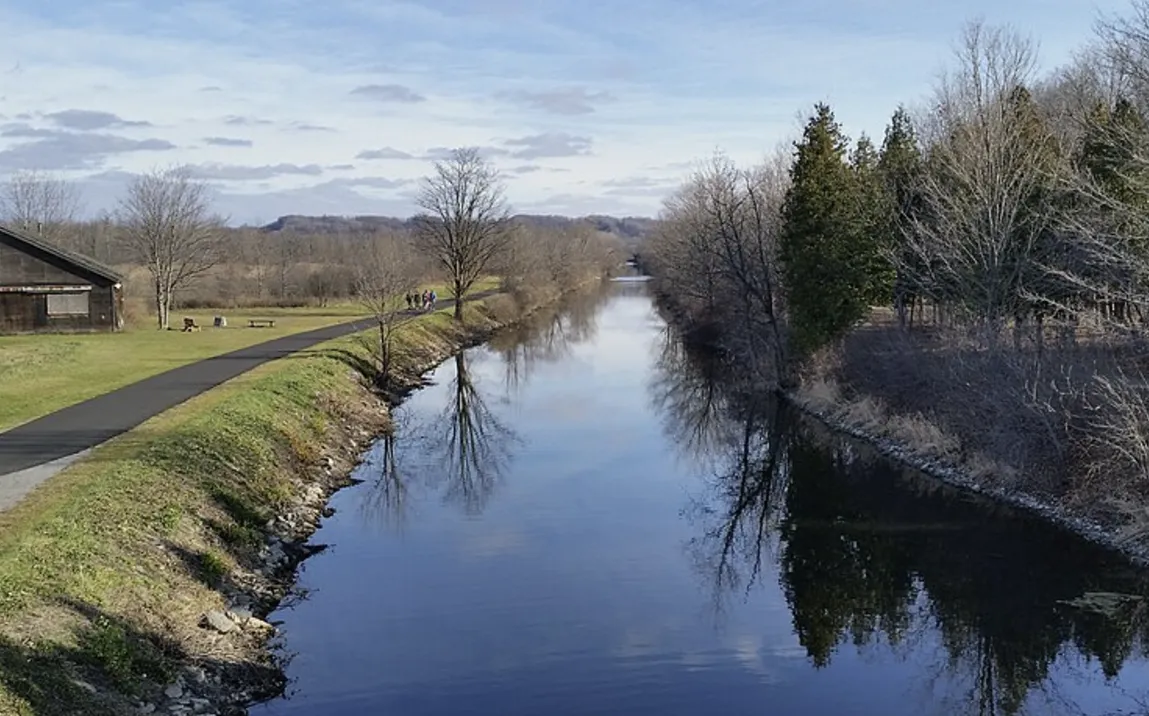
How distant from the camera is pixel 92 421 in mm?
21453

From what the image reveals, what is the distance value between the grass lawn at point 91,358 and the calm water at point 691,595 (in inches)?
308

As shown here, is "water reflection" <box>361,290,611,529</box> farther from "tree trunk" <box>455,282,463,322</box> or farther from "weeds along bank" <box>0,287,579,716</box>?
"tree trunk" <box>455,282,463,322</box>

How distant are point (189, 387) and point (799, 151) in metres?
19.8

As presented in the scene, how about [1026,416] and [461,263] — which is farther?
[461,263]

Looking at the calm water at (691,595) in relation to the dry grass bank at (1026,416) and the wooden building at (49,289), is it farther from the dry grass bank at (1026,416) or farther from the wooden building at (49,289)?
the wooden building at (49,289)

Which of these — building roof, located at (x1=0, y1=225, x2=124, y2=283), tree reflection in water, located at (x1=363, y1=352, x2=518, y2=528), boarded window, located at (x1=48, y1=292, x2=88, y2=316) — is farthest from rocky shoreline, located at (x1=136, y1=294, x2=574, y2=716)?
boarded window, located at (x1=48, y1=292, x2=88, y2=316)

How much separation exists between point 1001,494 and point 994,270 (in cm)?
694

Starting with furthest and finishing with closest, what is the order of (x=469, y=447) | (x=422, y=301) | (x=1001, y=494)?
(x=422, y=301) < (x=469, y=447) < (x=1001, y=494)

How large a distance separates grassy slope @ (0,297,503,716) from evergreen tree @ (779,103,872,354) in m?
16.5

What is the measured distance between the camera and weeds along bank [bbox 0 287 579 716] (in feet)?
35.5

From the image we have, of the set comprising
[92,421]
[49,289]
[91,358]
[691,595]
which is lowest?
[691,595]

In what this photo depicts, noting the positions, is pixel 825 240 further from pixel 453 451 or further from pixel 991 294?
pixel 453 451

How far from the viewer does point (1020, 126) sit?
27062 millimetres

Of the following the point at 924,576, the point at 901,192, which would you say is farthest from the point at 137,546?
the point at 901,192
